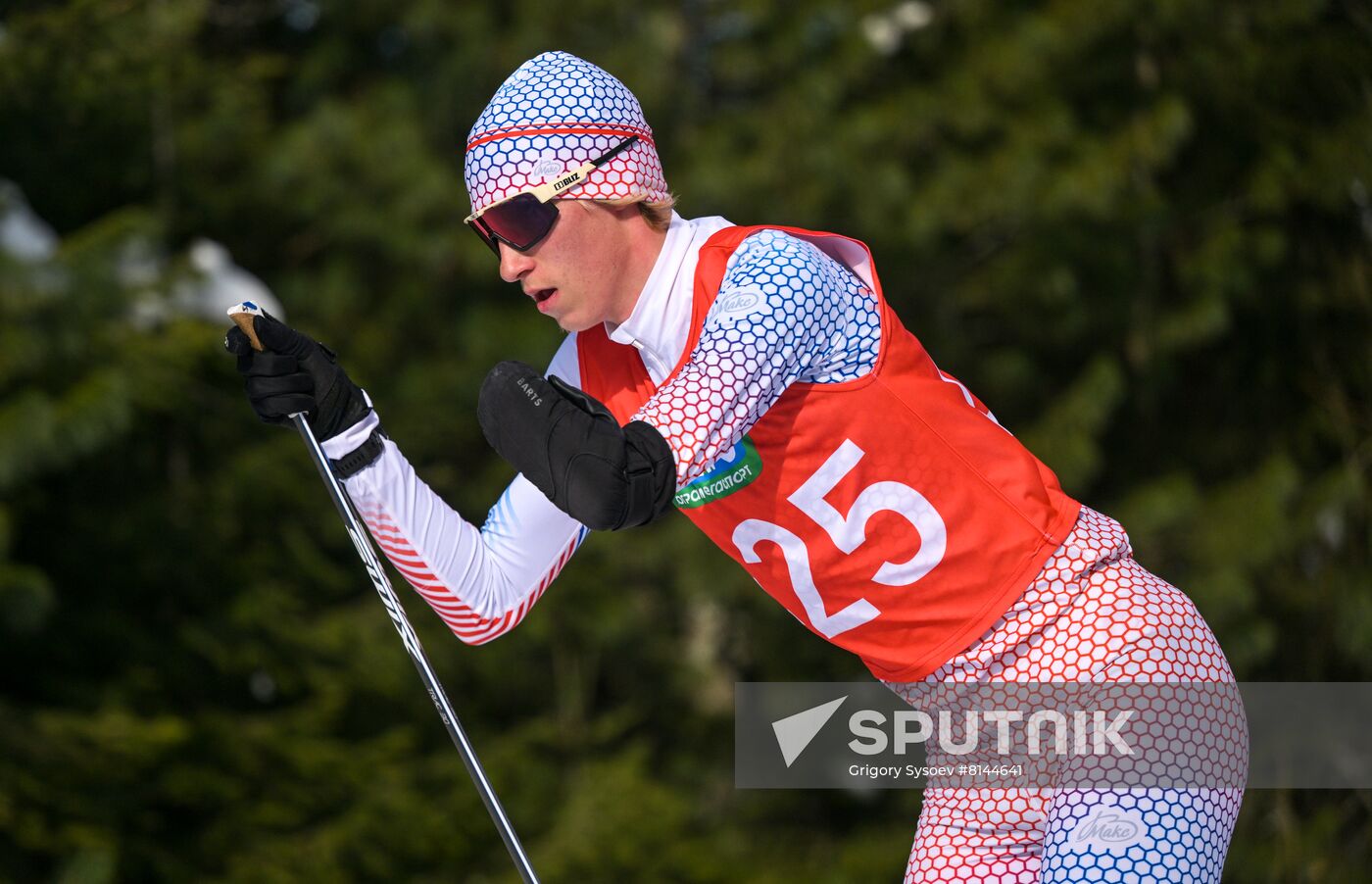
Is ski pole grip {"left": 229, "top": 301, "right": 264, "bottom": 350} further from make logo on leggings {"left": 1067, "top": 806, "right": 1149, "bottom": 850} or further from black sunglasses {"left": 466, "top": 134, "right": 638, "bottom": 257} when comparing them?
make logo on leggings {"left": 1067, "top": 806, "right": 1149, "bottom": 850}

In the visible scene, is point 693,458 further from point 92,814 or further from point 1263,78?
point 1263,78

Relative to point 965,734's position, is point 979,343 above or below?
below

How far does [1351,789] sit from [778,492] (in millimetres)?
8302

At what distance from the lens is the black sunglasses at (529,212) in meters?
2.16

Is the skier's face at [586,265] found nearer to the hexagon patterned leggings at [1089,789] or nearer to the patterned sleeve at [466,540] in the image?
the patterned sleeve at [466,540]

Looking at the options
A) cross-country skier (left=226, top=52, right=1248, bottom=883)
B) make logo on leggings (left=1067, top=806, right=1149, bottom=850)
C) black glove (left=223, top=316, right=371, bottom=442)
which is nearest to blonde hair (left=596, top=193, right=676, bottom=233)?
cross-country skier (left=226, top=52, right=1248, bottom=883)

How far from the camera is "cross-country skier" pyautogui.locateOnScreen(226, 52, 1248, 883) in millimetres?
2027

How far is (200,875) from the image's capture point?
25.6 feet

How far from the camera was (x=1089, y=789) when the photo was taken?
6.77 feet

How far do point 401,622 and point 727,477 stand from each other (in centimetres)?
57

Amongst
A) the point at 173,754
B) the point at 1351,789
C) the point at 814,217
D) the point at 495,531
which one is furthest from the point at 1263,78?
the point at 495,531

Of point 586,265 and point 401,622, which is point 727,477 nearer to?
point 586,265

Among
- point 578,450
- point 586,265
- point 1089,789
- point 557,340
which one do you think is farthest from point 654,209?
point 557,340

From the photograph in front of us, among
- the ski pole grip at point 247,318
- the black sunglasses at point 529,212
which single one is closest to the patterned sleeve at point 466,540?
the ski pole grip at point 247,318
